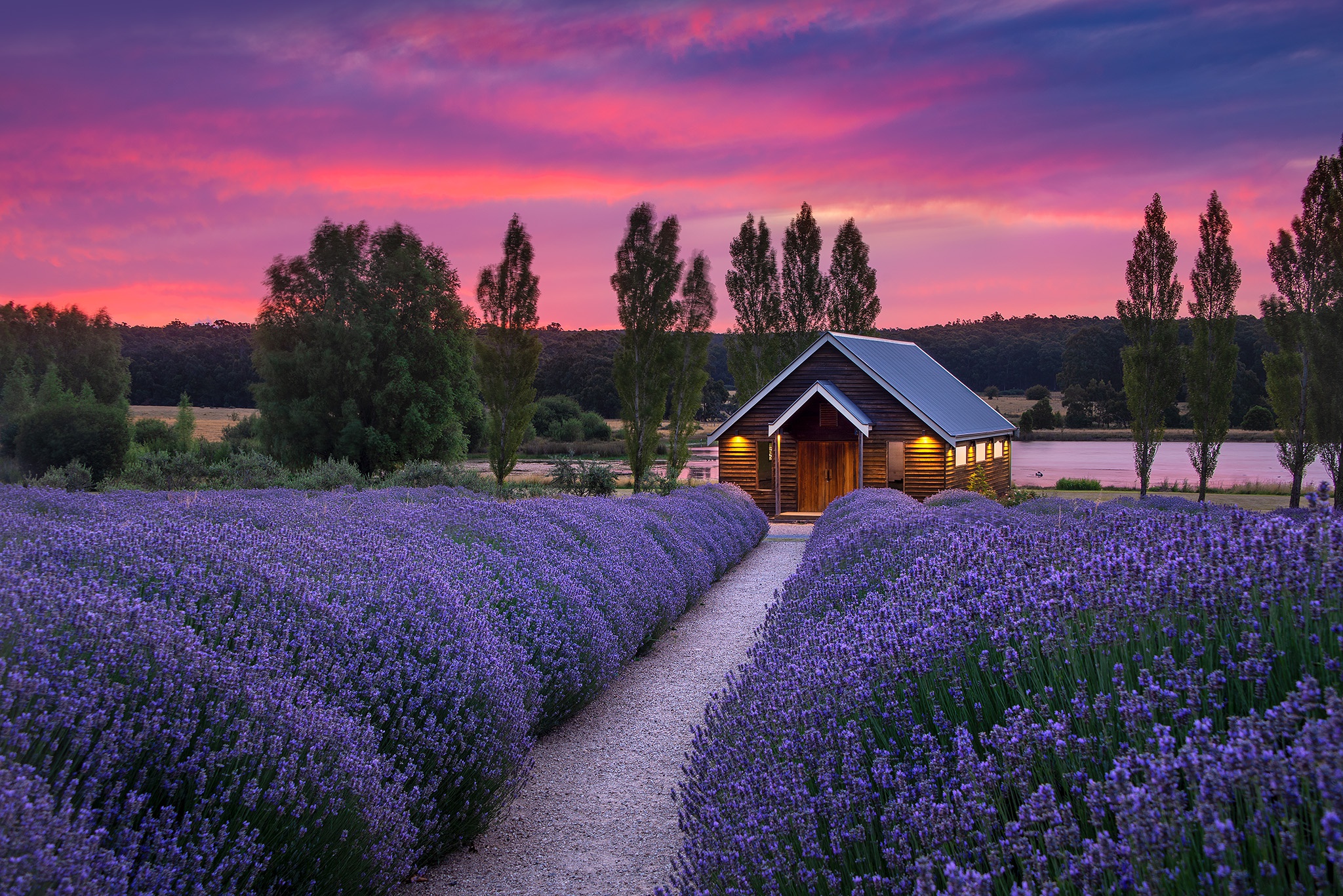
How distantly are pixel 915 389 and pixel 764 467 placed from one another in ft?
17.7

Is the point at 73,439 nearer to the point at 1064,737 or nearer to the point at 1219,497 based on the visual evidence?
the point at 1064,737

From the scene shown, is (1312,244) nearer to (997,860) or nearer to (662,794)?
(662,794)

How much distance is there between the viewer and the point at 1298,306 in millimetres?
27922

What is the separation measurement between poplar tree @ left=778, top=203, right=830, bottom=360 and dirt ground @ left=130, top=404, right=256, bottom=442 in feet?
122

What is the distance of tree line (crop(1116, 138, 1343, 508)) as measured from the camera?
90.1ft

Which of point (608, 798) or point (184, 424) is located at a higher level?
point (184, 424)

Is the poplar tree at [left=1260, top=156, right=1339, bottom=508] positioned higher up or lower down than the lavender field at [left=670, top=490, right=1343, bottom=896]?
higher up

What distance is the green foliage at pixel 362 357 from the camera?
1296 inches

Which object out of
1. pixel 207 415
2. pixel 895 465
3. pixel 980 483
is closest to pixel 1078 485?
pixel 980 483

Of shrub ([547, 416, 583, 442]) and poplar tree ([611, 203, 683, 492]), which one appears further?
shrub ([547, 416, 583, 442])

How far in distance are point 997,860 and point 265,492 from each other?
11.1 metres

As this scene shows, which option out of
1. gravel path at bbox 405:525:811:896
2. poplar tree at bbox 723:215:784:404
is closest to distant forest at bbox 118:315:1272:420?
poplar tree at bbox 723:215:784:404

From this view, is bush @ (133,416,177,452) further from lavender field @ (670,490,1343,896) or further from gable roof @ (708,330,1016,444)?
lavender field @ (670,490,1343,896)

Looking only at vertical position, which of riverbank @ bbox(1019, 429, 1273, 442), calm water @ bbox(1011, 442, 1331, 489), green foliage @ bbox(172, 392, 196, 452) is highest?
green foliage @ bbox(172, 392, 196, 452)
